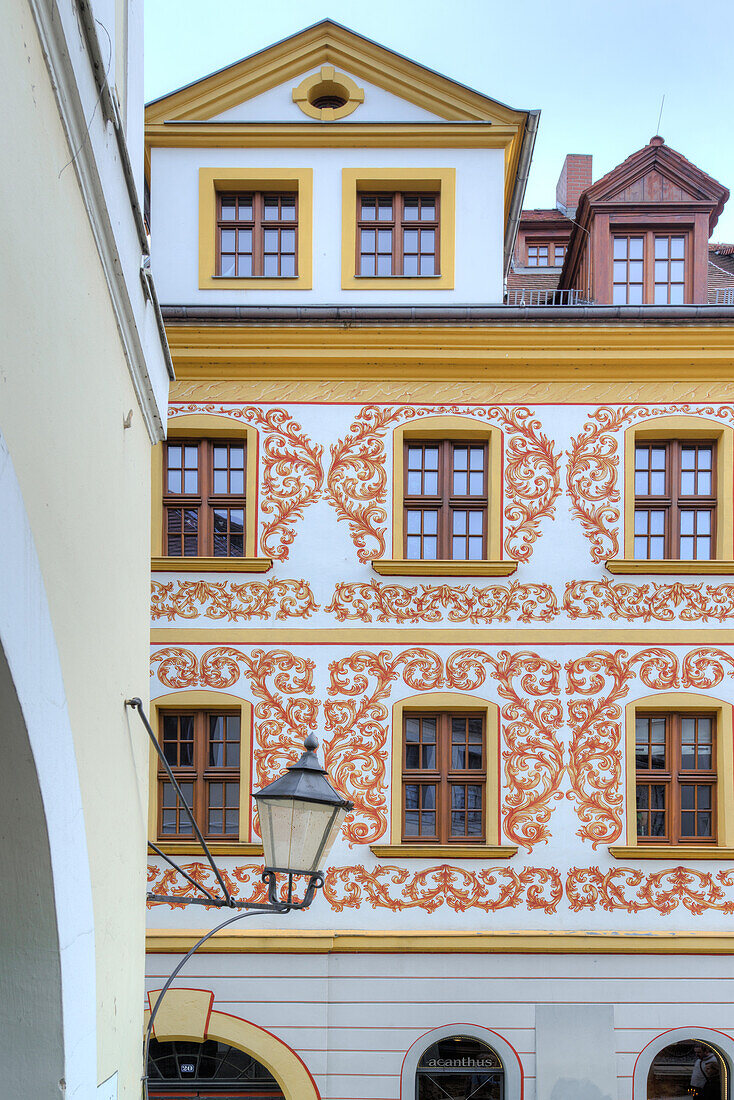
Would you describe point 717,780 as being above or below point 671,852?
above

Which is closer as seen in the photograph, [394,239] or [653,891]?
[653,891]

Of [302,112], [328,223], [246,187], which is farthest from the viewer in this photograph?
[302,112]

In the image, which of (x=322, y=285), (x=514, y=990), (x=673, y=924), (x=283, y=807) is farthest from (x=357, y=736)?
(x=283, y=807)

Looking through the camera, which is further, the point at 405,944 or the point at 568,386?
the point at 568,386

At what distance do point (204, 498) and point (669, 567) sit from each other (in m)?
4.53

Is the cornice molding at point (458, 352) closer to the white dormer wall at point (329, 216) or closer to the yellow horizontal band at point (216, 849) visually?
the white dormer wall at point (329, 216)

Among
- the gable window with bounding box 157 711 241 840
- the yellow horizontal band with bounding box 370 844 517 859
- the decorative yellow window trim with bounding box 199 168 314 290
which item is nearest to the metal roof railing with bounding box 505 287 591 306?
the decorative yellow window trim with bounding box 199 168 314 290

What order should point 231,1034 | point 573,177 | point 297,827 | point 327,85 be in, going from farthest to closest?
point 573,177, point 327,85, point 231,1034, point 297,827

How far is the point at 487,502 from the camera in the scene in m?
10.4

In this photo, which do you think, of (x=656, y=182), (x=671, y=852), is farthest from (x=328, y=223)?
(x=671, y=852)

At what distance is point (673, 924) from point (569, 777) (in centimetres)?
161

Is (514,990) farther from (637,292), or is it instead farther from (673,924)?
(637,292)

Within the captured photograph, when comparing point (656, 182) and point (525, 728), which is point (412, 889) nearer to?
point (525, 728)

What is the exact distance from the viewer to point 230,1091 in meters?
9.86
